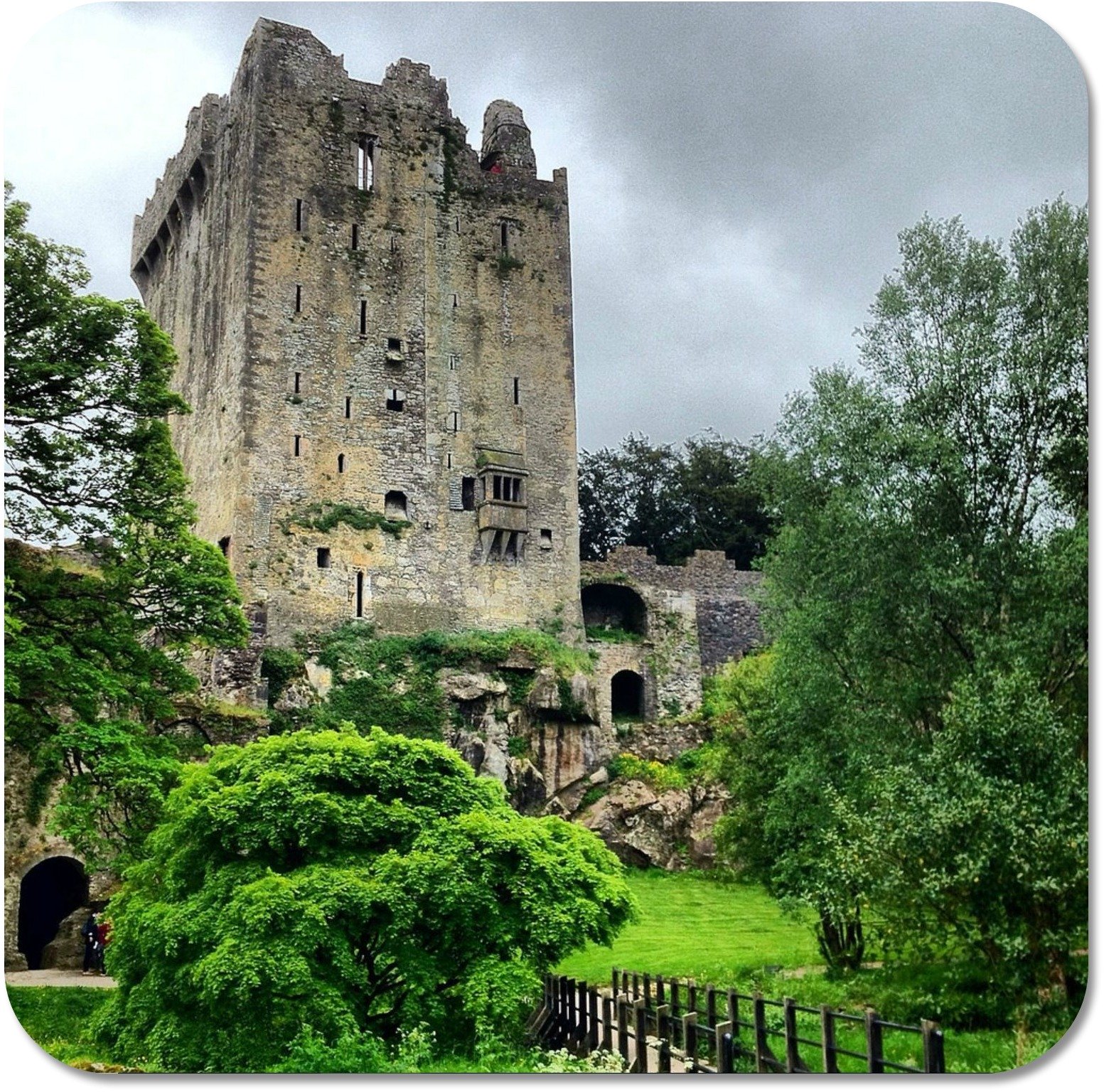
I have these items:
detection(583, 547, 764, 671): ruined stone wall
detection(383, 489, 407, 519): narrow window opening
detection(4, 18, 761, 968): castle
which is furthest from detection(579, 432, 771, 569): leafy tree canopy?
detection(383, 489, 407, 519): narrow window opening

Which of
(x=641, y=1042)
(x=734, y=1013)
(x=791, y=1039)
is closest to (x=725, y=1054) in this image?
(x=734, y=1013)

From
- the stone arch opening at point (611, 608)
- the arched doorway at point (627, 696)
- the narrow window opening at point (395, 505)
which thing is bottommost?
the arched doorway at point (627, 696)

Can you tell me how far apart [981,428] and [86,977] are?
12.6m

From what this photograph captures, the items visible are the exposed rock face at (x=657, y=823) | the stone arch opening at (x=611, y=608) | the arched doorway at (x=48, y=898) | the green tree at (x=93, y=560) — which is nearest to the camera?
the green tree at (x=93, y=560)

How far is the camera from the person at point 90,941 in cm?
1822

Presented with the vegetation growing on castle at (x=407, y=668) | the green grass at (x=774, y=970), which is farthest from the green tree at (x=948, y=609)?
the vegetation growing on castle at (x=407, y=668)

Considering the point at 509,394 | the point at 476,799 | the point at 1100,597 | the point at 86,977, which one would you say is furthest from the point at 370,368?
the point at 1100,597

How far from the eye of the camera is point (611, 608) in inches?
1522

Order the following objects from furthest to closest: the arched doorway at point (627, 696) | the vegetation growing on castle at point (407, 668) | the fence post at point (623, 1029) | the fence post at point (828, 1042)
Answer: the arched doorway at point (627, 696)
the vegetation growing on castle at point (407, 668)
the fence post at point (623, 1029)
the fence post at point (828, 1042)

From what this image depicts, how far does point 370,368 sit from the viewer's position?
3250cm

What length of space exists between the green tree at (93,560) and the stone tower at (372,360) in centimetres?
1348

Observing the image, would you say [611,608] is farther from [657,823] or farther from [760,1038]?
[760,1038]

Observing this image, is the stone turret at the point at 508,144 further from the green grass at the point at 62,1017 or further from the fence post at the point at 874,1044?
the fence post at the point at 874,1044

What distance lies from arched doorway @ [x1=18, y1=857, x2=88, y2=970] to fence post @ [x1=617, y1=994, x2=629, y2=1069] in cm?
1040
